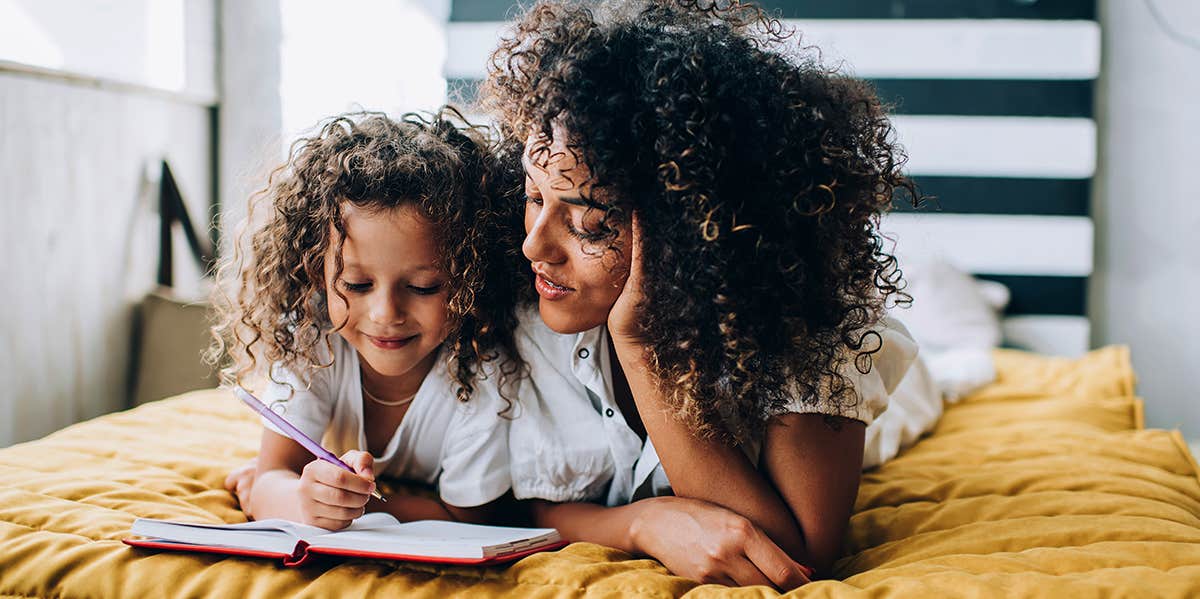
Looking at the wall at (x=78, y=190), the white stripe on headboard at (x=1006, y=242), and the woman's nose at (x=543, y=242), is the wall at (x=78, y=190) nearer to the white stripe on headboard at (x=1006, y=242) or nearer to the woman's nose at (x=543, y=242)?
the woman's nose at (x=543, y=242)

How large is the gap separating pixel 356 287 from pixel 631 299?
1.14 feet

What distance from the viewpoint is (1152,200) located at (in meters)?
2.83

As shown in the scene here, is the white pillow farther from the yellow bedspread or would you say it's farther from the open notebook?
the open notebook

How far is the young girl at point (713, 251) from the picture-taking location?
0.90 metres

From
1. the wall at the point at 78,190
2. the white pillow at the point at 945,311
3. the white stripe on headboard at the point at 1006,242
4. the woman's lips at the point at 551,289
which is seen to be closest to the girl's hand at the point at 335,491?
the woman's lips at the point at 551,289

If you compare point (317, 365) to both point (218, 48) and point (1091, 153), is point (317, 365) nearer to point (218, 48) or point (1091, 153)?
point (218, 48)

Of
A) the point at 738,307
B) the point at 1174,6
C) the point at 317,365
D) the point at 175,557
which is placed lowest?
the point at 175,557

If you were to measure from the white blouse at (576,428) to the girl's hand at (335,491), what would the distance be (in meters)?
0.23

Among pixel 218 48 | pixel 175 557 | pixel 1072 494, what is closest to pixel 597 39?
pixel 175 557

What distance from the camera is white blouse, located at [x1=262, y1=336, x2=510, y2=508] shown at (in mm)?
1142

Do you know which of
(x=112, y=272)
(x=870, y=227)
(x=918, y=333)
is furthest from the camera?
(x=918, y=333)

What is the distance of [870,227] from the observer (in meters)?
1.01

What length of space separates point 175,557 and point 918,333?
6.80 feet

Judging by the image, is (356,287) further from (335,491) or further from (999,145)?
(999,145)
